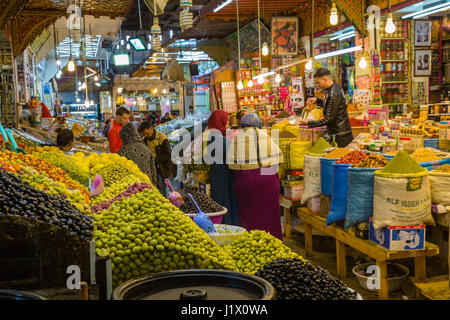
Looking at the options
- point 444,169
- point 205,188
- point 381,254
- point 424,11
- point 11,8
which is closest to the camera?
point 381,254

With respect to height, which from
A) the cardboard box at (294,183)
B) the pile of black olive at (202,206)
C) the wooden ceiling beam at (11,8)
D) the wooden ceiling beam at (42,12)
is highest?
the wooden ceiling beam at (42,12)

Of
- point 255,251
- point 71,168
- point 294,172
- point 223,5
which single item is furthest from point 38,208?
point 223,5

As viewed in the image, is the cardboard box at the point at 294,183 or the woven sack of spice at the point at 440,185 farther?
the cardboard box at the point at 294,183

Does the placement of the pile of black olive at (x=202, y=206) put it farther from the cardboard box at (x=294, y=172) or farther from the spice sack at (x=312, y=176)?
the cardboard box at (x=294, y=172)

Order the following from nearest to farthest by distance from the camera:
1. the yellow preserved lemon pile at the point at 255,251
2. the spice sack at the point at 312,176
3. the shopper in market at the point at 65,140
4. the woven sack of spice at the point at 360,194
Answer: the yellow preserved lemon pile at the point at 255,251
the woven sack of spice at the point at 360,194
the spice sack at the point at 312,176
the shopper in market at the point at 65,140

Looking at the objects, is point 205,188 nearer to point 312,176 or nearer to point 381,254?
point 312,176

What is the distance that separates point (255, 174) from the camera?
5043 millimetres

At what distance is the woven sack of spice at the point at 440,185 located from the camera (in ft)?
12.1

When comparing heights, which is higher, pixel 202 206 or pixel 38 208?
pixel 38 208

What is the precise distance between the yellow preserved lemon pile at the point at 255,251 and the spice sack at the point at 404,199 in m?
1.35

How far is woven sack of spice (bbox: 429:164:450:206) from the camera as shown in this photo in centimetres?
368

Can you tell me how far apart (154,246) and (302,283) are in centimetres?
64

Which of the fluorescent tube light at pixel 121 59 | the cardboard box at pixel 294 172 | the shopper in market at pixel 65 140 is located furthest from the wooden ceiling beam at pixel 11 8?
the fluorescent tube light at pixel 121 59
